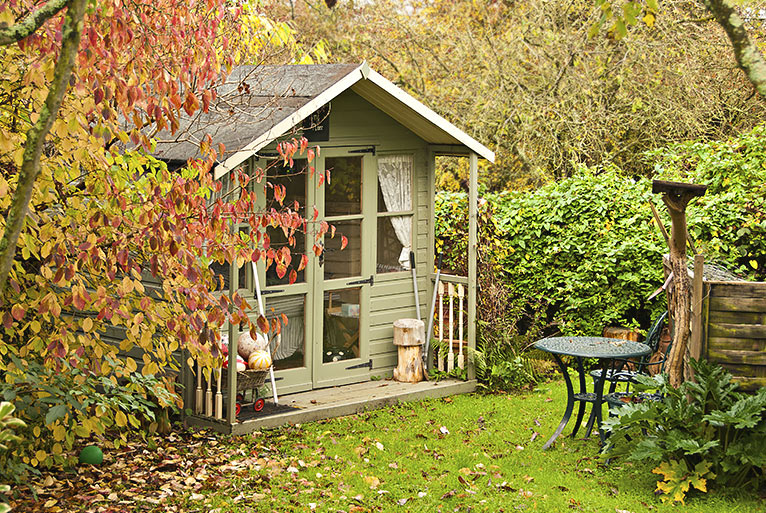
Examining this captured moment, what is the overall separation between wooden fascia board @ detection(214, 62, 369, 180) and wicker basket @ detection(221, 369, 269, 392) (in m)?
1.81

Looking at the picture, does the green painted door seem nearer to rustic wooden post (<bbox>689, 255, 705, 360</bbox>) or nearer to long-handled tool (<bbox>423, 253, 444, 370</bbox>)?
long-handled tool (<bbox>423, 253, 444, 370</bbox>)

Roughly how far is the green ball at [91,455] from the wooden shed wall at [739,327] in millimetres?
4521

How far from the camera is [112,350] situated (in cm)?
535

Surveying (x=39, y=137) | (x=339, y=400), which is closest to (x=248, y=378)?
(x=339, y=400)

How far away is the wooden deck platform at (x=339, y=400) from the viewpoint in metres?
7.68

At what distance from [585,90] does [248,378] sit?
7.34 meters

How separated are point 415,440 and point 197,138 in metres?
3.27

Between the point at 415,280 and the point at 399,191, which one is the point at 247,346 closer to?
the point at 415,280

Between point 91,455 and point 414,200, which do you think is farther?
point 414,200

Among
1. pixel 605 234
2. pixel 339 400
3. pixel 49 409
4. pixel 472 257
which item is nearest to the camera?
pixel 49 409

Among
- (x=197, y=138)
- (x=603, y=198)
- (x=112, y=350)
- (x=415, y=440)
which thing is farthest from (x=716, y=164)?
(x=112, y=350)

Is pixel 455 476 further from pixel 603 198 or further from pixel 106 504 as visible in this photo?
pixel 603 198

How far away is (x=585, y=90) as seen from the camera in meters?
12.7

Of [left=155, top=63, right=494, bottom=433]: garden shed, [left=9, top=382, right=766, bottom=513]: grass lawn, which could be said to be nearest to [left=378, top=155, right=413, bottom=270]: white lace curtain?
[left=155, top=63, right=494, bottom=433]: garden shed
